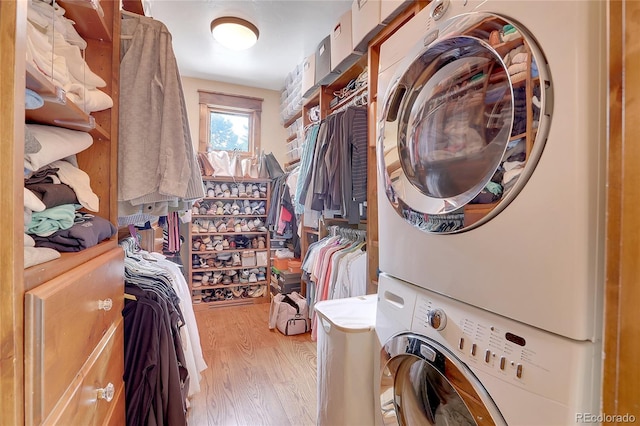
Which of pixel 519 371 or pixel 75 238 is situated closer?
pixel 519 371

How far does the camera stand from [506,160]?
0.55 metres

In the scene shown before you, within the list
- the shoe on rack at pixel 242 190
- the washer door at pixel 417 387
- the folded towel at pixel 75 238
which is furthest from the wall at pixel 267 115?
the washer door at pixel 417 387

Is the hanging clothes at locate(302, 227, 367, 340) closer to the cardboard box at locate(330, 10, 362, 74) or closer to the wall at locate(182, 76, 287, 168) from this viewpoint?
Result: the cardboard box at locate(330, 10, 362, 74)

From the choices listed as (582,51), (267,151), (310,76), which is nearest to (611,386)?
(582,51)

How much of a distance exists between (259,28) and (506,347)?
2643mm

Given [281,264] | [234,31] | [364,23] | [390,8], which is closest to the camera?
[390,8]

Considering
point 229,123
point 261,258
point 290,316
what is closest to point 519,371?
point 290,316

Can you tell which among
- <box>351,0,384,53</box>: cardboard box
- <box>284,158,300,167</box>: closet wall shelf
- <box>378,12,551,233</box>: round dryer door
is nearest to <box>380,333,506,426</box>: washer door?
<box>378,12,551,233</box>: round dryer door

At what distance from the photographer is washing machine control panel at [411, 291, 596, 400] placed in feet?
1.53

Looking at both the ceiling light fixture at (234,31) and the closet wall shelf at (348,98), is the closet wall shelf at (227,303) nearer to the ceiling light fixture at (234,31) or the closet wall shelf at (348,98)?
the closet wall shelf at (348,98)

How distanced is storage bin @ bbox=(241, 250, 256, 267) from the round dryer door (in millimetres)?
2802

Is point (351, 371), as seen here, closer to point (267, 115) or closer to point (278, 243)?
point (278, 243)

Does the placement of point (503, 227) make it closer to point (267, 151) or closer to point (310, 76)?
point (310, 76)

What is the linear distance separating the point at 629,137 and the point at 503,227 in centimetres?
22
